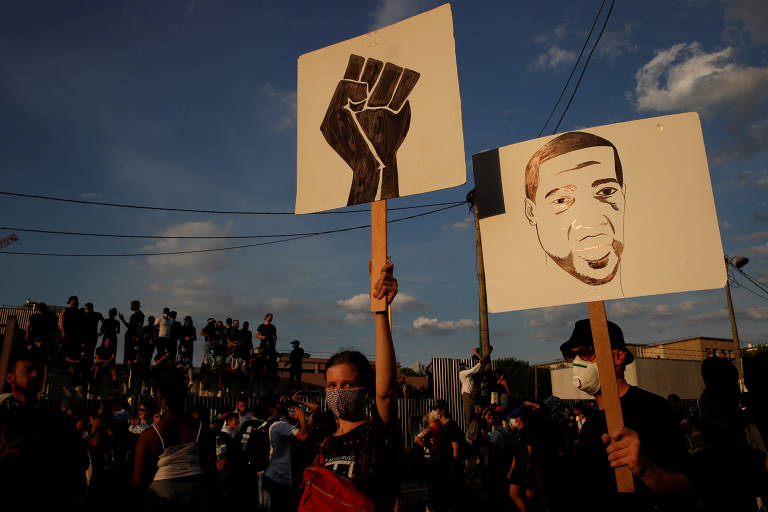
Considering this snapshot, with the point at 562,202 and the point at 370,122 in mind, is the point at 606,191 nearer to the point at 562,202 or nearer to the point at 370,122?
the point at 562,202

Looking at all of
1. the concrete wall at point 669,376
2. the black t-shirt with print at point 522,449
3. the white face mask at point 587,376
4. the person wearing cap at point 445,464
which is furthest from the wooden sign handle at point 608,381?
the concrete wall at point 669,376

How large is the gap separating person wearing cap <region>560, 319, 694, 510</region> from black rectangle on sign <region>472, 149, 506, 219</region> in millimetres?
1042

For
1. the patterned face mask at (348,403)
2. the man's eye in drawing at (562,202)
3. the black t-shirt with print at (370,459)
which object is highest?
the man's eye in drawing at (562,202)

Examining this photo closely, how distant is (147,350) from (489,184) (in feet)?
40.5

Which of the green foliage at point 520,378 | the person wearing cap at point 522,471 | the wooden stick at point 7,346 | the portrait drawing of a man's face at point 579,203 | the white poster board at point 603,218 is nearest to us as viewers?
the white poster board at point 603,218

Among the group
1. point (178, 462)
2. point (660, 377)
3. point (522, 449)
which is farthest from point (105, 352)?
point (660, 377)

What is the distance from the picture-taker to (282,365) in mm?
21375

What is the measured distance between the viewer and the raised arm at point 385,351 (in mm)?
2271

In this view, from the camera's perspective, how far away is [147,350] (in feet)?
43.1

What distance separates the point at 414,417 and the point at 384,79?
1357cm

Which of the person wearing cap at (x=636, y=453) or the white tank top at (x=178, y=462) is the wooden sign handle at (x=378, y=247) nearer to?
the person wearing cap at (x=636, y=453)

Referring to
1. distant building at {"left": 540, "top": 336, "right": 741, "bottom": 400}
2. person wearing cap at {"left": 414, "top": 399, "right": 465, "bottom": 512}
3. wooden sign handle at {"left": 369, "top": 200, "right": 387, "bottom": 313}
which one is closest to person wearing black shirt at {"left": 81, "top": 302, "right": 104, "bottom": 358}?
person wearing cap at {"left": 414, "top": 399, "right": 465, "bottom": 512}

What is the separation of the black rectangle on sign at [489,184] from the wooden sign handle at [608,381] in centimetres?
92

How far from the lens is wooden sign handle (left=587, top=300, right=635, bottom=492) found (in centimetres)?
233
